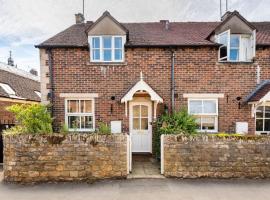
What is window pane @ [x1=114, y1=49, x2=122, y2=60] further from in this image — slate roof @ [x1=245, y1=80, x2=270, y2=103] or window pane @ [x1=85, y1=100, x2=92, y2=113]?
slate roof @ [x1=245, y1=80, x2=270, y2=103]

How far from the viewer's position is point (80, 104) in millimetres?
10852

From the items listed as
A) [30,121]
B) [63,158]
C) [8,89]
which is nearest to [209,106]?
[63,158]

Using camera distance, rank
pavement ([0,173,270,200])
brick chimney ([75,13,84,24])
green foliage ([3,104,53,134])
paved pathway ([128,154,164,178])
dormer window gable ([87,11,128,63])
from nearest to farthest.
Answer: pavement ([0,173,270,200]) < paved pathway ([128,154,164,178]) < green foliage ([3,104,53,134]) < dormer window gable ([87,11,128,63]) < brick chimney ([75,13,84,24])

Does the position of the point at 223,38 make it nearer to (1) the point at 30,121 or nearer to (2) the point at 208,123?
(2) the point at 208,123

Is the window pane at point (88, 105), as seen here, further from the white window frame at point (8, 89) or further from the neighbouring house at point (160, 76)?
the white window frame at point (8, 89)

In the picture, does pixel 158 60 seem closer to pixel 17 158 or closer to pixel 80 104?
pixel 80 104

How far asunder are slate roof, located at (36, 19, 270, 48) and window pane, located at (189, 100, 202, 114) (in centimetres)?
277

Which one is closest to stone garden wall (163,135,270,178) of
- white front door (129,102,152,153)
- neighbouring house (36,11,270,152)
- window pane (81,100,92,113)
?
neighbouring house (36,11,270,152)

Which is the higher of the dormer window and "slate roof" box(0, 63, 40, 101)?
the dormer window

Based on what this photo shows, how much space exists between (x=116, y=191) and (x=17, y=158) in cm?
362

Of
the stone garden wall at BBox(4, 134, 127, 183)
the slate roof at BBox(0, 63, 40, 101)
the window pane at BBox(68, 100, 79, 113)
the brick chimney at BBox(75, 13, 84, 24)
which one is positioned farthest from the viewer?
the slate roof at BBox(0, 63, 40, 101)

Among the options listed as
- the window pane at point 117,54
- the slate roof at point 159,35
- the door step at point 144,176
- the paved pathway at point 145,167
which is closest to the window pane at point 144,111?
the paved pathway at point 145,167

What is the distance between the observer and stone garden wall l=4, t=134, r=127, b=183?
300 inches

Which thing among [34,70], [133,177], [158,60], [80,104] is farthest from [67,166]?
[34,70]
